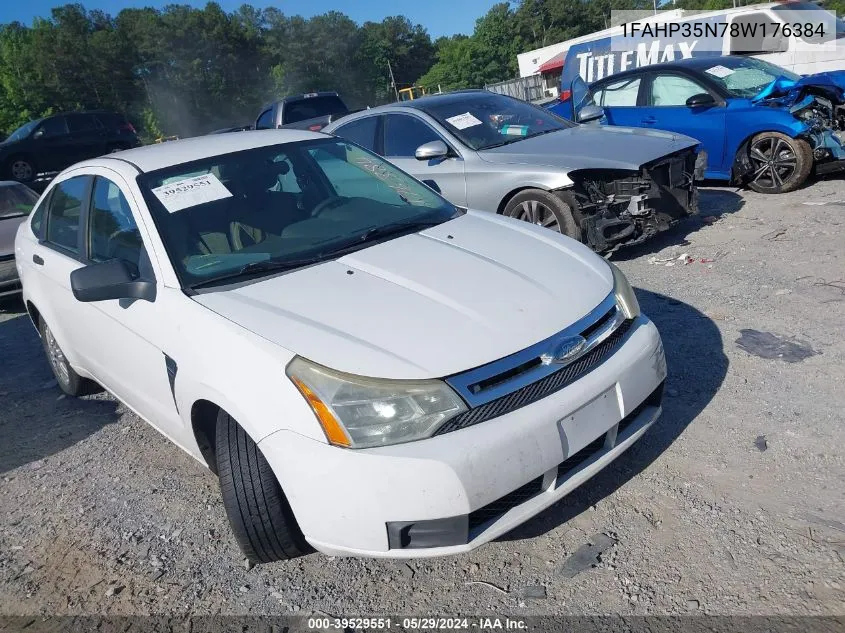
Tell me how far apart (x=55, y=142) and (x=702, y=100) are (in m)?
19.3

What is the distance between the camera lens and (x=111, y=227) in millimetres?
3344

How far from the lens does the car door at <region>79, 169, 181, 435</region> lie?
286cm

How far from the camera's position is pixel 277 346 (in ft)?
7.58

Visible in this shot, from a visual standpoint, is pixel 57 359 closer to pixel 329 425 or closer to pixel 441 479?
pixel 329 425

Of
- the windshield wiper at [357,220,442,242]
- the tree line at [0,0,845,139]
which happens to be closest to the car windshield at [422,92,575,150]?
the windshield wiper at [357,220,442,242]

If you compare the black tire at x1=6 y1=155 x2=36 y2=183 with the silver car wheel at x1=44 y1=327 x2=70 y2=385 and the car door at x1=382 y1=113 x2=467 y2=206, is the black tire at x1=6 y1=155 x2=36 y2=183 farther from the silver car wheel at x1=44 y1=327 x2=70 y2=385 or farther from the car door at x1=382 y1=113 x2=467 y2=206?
the silver car wheel at x1=44 y1=327 x2=70 y2=385

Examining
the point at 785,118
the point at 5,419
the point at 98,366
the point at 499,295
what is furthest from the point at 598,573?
the point at 785,118

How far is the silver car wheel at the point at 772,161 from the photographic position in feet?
23.0

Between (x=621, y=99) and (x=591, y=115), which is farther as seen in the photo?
(x=621, y=99)

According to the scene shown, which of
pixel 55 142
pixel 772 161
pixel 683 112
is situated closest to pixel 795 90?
pixel 772 161

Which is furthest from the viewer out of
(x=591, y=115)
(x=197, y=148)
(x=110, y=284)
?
(x=591, y=115)

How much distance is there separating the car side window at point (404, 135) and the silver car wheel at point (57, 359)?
3409mm

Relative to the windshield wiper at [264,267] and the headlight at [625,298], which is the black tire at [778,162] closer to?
the headlight at [625,298]

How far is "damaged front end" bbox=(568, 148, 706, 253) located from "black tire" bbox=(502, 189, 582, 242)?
68 millimetres
